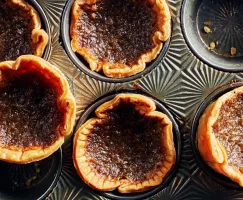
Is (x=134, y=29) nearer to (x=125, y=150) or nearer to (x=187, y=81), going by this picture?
(x=187, y=81)

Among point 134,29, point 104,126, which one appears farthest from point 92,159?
point 134,29

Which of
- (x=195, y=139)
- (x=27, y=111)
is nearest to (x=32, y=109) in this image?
(x=27, y=111)

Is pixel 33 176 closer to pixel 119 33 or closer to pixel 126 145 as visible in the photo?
pixel 126 145

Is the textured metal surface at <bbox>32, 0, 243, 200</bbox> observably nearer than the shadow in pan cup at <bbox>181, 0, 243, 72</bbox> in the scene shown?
Yes

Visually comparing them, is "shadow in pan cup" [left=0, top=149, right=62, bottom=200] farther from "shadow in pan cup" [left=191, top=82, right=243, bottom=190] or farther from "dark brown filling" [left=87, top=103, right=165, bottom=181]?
"shadow in pan cup" [left=191, top=82, right=243, bottom=190]

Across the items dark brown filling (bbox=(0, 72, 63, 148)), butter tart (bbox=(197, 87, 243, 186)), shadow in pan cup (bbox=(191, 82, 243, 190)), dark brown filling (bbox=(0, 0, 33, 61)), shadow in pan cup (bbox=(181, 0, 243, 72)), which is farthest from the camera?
shadow in pan cup (bbox=(181, 0, 243, 72))

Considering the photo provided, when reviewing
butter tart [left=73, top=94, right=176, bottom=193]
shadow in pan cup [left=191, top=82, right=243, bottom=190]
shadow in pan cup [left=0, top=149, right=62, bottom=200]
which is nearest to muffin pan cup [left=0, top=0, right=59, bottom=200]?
shadow in pan cup [left=0, top=149, right=62, bottom=200]

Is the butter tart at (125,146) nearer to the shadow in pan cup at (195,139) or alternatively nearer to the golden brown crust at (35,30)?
the shadow in pan cup at (195,139)

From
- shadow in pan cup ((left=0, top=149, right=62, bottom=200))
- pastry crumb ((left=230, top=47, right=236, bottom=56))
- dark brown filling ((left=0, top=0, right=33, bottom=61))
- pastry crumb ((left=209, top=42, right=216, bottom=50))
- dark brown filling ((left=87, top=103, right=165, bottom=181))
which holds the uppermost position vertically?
pastry crumb ((left=230, top=47, right=236, bottom=56))
